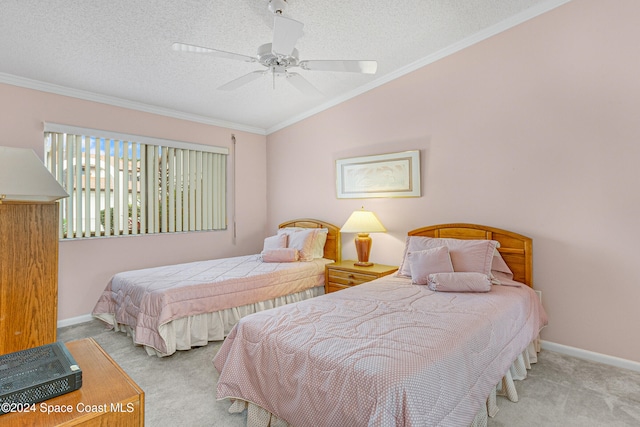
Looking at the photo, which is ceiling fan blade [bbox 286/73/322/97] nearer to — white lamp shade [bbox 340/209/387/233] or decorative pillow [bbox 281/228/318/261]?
white lamp shade [bbox 340/209/387/233]

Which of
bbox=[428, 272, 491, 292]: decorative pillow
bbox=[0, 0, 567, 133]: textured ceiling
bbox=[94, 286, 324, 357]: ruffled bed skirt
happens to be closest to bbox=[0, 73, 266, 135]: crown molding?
bbox=[0, 0, 567, 133]: textured ceiling

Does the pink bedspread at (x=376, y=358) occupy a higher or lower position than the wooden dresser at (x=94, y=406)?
lower

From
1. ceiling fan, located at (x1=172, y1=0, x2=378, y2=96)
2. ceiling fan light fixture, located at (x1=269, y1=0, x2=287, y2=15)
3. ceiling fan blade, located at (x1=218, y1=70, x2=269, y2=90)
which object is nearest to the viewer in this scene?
ceiling fan, located at (x1=172, y1=0, x2=378, y2=96)

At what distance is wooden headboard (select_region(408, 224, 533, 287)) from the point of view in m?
2.76

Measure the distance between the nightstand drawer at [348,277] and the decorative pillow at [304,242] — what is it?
422 mm

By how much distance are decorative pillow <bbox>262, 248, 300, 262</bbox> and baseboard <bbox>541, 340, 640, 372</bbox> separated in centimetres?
257

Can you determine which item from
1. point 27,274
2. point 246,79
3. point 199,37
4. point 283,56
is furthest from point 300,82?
point 27,274

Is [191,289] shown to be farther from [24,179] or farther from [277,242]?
[24,179]

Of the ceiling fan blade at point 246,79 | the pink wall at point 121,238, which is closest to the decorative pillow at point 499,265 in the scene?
the ceiling fan blade at point 246,79

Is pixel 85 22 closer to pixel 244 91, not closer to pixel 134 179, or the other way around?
pixel 244 91

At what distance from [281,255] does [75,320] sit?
2.37m

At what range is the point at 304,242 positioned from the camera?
4078mm

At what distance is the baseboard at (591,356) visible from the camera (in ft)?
7.77

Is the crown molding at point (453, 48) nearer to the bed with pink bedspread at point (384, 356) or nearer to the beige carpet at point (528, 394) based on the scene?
the bed with pink bedspread at point (384, 356)
